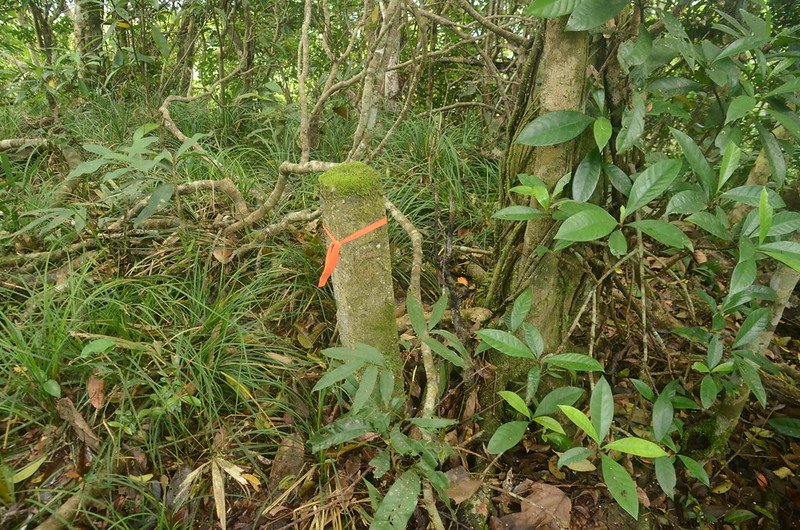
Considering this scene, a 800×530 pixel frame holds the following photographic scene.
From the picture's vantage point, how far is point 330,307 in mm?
2066

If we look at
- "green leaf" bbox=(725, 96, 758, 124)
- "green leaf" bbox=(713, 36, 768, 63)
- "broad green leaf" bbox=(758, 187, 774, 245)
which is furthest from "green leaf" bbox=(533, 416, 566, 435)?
"green leaf" bbox=(713, 36, 768, 63)

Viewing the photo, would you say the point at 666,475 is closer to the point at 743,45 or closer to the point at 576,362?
the point at 576,362

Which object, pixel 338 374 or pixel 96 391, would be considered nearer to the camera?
pixel 338 374

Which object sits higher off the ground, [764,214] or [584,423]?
[764,214]

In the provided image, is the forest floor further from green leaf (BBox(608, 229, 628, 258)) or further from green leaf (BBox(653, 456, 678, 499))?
green leaf (BBox(608, 229, 628, 258))

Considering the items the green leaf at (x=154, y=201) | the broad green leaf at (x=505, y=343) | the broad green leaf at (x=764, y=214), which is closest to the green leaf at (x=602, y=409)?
the broad green leaf at (x=505, y=343)

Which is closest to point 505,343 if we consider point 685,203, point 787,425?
point 685,203

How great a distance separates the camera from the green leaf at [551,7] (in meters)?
1.07

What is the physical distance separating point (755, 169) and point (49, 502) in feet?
9.02

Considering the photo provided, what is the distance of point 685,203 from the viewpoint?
1.28 m

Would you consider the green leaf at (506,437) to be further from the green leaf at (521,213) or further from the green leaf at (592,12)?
the green leaf at (592,12)

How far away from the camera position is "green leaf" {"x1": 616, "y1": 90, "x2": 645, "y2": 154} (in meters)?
1.31

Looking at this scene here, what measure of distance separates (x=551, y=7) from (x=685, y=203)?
640 millimetres

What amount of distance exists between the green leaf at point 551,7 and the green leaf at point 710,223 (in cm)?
62
